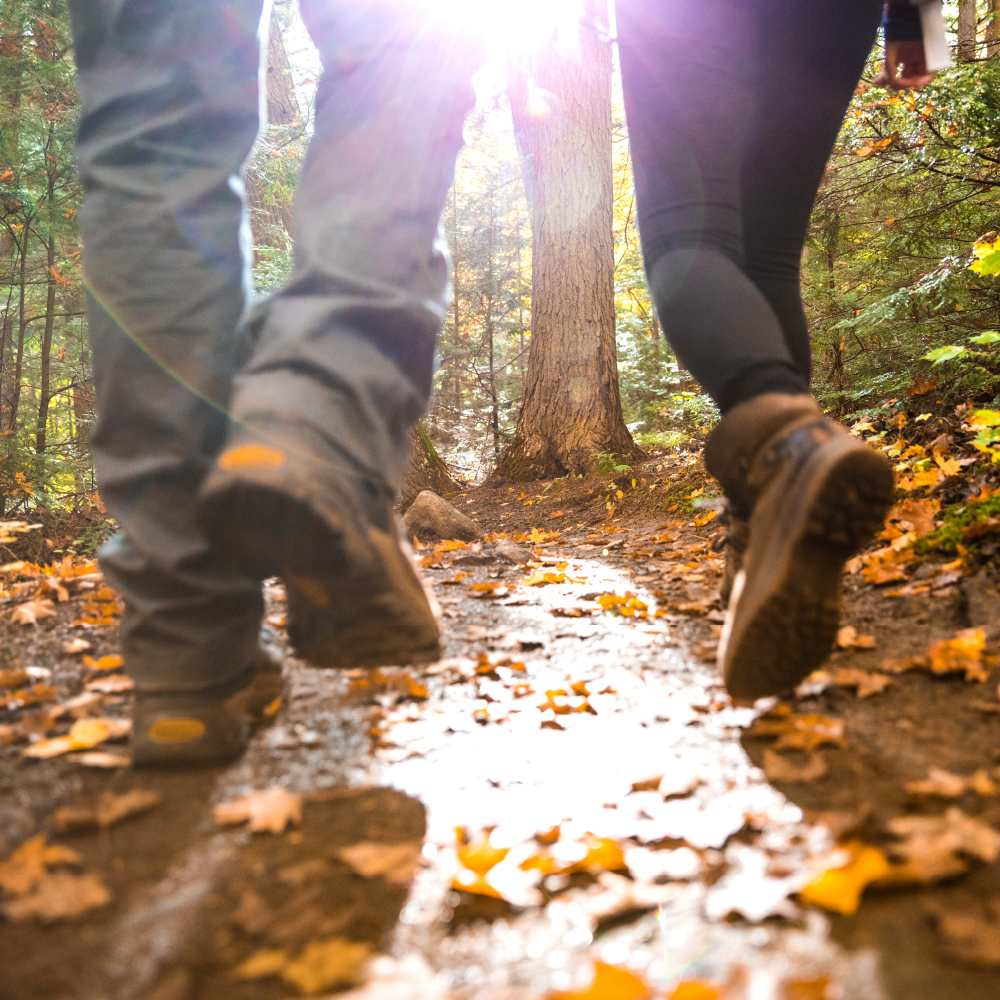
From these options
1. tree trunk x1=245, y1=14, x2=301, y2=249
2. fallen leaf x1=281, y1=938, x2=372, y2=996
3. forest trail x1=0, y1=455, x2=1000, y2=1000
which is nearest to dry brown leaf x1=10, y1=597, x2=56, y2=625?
forest trail x1=0, y1=455, x2=1000, y2=1000

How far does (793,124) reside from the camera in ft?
5.12

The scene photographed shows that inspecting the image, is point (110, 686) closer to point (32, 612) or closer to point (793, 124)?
point (32, 612)

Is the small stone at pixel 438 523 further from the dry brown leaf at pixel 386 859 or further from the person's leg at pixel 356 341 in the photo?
the dry brown leaf at pixel 386 859

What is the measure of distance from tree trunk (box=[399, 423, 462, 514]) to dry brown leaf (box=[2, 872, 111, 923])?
545cm

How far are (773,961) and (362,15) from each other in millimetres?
1410

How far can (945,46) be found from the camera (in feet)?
4.86

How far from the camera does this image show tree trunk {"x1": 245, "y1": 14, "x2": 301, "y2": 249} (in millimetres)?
7761

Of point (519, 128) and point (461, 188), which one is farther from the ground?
point (461, 188)

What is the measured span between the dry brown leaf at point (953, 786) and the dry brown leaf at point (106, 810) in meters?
1.13

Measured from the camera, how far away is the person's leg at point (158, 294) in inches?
43.1

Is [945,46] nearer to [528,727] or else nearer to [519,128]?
[528,727]

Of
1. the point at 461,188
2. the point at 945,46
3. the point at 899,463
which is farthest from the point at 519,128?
the point at 461,188

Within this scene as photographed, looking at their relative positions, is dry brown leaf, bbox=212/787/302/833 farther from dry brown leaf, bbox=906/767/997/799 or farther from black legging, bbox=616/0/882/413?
black legging, bbox=616/0/882/413

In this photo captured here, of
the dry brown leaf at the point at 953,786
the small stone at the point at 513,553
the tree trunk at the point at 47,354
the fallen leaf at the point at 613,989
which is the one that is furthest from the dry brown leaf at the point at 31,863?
the tree trunk at the point at 47,354
